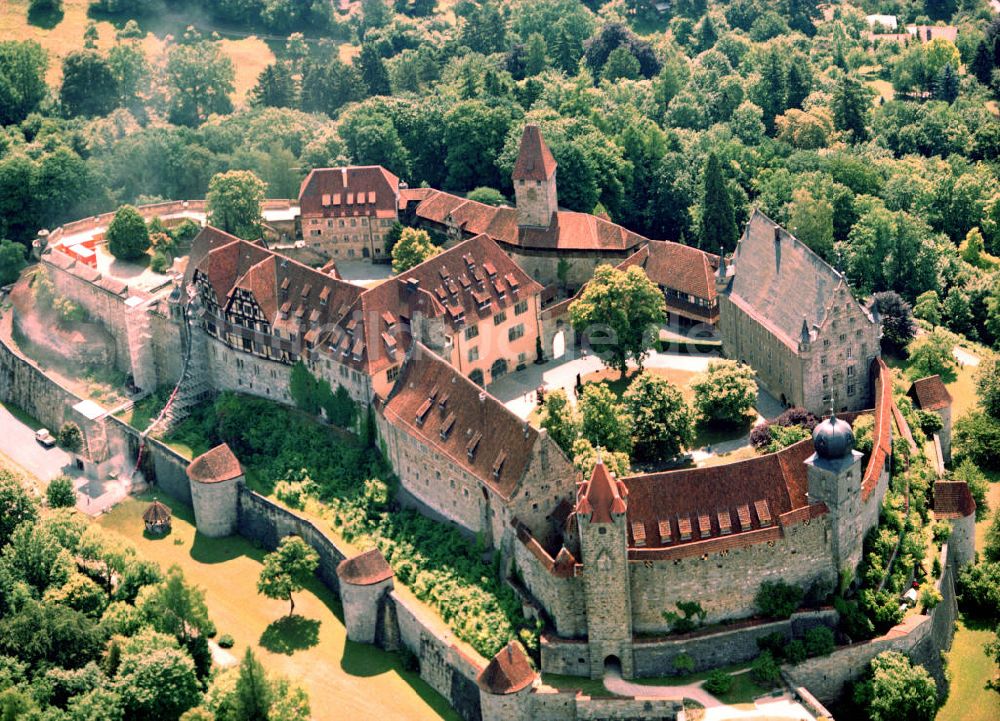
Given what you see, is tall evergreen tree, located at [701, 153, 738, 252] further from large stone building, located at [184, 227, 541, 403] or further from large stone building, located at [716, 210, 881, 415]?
large stone building, located at [184, 227, 541, 403]

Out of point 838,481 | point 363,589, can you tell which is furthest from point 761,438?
point 363,589

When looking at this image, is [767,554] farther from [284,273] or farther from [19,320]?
[19,320]

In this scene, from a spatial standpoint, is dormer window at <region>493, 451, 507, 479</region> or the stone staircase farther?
the stone staircase

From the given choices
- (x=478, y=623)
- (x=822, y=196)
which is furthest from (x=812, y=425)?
(x=822, y=196)

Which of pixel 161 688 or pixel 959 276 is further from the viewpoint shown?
pixel 959 276

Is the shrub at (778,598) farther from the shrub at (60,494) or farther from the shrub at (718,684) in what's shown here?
the shrub at (60,494)

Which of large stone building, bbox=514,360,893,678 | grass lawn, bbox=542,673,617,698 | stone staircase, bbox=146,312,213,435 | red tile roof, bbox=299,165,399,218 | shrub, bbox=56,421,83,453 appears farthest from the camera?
red tile roof, bbox=299,165,399,218

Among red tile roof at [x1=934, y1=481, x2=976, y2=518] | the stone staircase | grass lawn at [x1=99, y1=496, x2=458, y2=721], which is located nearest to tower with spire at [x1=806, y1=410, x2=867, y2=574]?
red tile roof at [x1=934, y1=481, x2=976, y2=518]
